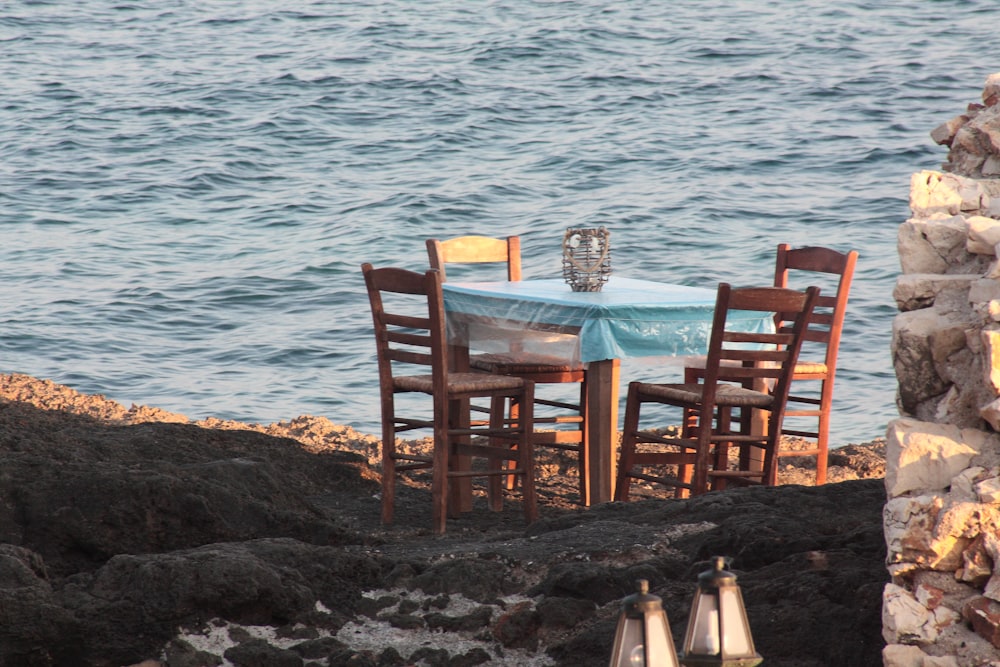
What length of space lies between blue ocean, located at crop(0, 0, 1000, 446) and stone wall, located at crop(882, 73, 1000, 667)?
Answer: 5616 mm

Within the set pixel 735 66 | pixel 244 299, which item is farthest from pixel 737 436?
pixel 735 66

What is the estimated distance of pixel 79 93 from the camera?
1523 centimetres

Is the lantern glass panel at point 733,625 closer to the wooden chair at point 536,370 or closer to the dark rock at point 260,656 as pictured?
the dark rock at point 260,656

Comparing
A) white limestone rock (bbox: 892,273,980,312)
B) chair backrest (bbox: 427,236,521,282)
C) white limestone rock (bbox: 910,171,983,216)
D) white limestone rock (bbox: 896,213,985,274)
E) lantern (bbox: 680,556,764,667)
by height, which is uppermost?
white limestone rock (bbox: 910,171,983,216)

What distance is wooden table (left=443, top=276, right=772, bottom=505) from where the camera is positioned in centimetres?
479

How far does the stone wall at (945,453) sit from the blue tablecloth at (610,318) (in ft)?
6.64

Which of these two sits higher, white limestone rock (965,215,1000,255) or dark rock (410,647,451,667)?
white limestone rock (965,215,1000,255)

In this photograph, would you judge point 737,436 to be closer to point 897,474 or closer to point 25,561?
point 897,474

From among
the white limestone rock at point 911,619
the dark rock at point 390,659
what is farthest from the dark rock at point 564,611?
the white limestone rock at point 911,619

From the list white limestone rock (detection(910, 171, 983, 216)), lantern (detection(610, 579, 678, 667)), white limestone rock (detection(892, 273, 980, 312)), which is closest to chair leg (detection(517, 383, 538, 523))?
white limestone rock (detection(910, 171, 983, 216))

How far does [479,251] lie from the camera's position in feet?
19.7

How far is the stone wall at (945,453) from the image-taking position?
2.46m

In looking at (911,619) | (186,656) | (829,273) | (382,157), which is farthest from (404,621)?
(382,157)

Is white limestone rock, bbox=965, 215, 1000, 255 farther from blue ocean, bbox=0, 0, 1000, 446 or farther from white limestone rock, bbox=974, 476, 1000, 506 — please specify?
blue ocean, bbox=0, 0, 1000, 446
